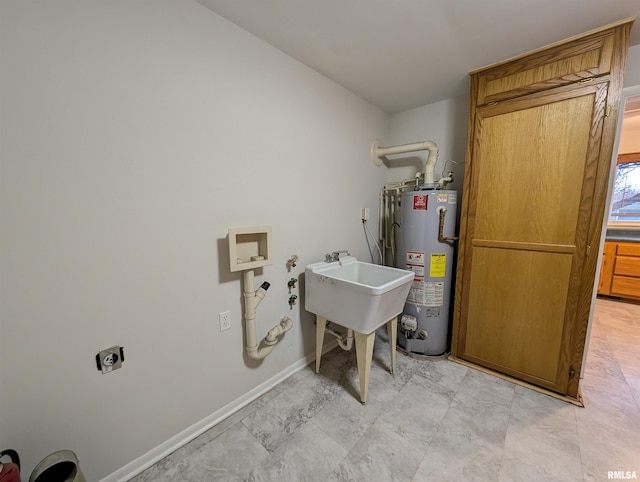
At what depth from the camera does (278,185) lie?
5.32ft

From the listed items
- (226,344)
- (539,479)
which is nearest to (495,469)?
(539,479)

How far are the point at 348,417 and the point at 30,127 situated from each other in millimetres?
1948

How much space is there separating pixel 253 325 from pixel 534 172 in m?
2.03

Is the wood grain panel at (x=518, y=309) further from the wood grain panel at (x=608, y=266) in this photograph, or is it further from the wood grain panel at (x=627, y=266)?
the wood grain panel at (x=627, y=266)

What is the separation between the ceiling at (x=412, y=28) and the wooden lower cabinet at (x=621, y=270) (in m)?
3.05

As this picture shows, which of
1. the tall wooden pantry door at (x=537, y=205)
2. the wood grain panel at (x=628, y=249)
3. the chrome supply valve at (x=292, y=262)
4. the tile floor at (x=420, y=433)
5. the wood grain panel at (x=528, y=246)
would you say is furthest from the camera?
the wood grain panel at (x=628, y=249)

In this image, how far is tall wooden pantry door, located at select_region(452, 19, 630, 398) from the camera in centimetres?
142

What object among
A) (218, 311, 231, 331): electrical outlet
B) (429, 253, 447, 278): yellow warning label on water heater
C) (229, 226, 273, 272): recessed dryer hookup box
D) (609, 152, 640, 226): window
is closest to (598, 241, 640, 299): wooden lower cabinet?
(609, 152, 640, 226): window

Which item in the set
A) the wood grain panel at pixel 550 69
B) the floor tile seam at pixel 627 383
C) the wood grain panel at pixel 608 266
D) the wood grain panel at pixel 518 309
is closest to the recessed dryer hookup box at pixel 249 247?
the wood grain panel at pixel 518 309

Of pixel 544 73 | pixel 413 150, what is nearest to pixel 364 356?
pixel 413 150

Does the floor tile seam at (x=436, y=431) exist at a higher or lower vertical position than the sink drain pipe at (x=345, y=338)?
lower

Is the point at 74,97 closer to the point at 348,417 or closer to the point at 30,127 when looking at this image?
the point at 30,127

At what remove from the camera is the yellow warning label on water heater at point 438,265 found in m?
1.97

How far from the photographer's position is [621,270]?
129 inches
